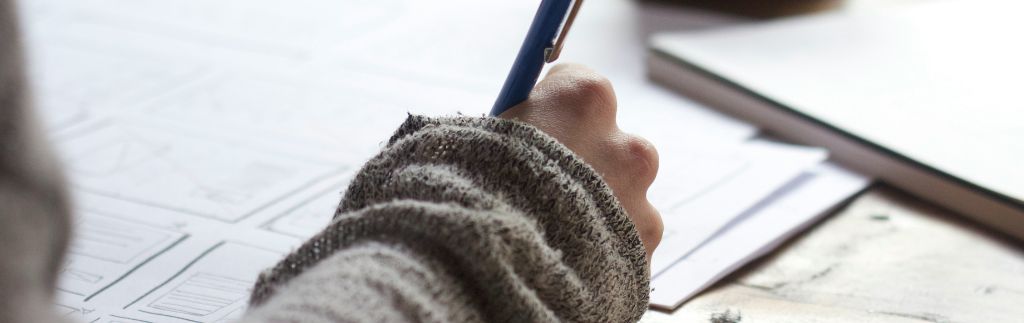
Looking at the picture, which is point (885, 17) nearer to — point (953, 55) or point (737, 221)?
point (953, 55)

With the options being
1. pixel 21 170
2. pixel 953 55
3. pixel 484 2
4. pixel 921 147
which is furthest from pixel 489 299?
pixel 484 2

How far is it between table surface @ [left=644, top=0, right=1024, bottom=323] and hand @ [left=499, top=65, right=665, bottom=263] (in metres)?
0.05

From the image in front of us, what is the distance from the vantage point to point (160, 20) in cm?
91

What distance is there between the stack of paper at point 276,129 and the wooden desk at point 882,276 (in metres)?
0.01

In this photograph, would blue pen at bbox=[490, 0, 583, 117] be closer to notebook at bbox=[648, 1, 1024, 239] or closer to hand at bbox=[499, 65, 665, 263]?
Answer: hand at bbox=[499, 65, 665, 263]

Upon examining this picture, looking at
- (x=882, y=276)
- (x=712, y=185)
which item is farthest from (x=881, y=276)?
(x=712, y=185)

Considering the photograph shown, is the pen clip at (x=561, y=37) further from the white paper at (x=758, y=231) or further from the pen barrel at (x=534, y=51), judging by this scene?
the white paper at (x=758, y=231)

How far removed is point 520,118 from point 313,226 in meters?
0.16

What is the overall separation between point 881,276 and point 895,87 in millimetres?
233

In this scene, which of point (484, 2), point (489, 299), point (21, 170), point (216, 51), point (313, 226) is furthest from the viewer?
point (484, 2)

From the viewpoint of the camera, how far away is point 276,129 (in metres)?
0.68

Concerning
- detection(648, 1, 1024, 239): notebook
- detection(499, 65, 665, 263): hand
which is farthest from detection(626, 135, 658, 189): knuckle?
detection(648, 1, 1024, 239): notebook

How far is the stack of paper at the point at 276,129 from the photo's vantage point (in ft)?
1.62

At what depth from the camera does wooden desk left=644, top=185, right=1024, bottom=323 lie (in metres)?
0.46
